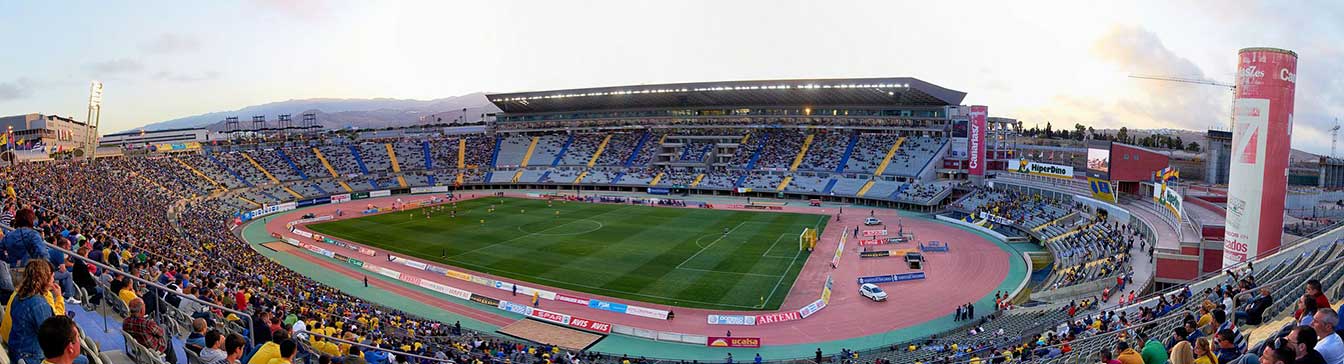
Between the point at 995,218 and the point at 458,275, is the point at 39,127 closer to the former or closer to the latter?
the point at 458,275

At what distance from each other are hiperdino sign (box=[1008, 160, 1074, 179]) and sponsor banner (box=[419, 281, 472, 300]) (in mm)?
43103

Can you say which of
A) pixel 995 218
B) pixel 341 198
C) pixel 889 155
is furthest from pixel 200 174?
pixel 995 218

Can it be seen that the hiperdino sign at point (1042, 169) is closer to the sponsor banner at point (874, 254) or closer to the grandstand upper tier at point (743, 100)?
the grandstand upper tier at point (743, 100)

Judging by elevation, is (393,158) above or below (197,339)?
above

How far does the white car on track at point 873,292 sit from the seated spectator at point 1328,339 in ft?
78.5

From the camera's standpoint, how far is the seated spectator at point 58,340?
440 cm

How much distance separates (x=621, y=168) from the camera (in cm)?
8100

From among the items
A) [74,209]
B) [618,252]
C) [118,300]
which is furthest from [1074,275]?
[74,209]

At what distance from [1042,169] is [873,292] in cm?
2923

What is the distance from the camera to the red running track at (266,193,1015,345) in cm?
2705

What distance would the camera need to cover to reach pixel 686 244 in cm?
4375

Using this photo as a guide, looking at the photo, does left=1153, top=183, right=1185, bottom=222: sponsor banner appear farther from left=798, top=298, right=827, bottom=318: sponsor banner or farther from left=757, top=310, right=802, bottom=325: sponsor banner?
left=757, top=310, right=802, bottom=325: sponsor banner

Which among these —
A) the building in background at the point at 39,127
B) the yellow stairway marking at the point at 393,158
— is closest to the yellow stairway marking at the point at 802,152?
the yellow stairway marking at the point at 393,158

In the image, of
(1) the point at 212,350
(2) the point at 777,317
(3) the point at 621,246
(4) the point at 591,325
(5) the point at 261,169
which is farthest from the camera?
(5) the point at 261,169
